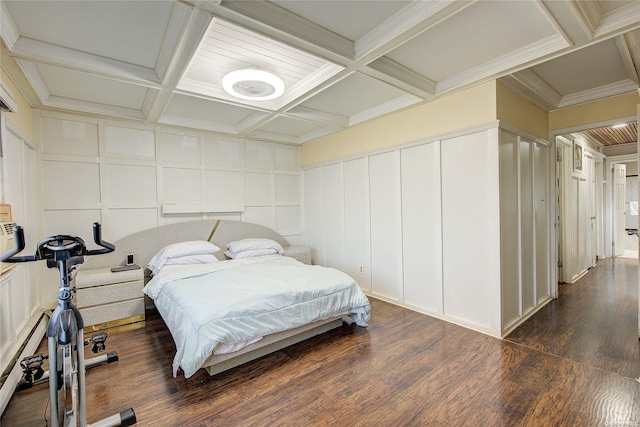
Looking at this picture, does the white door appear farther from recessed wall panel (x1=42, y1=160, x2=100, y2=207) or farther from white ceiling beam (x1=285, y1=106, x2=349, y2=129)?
recessed wall panel (x1=42, y1=160, x2=100, y2=207)

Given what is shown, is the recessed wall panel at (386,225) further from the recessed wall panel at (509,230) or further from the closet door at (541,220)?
the closet door at (541,220)

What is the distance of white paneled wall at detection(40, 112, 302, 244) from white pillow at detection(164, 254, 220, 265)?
77 cm

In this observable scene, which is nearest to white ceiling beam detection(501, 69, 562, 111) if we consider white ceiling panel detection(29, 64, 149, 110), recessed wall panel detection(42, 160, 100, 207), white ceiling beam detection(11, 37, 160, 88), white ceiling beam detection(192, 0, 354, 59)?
white ceiling beam detection(192, 0, 354, 59)

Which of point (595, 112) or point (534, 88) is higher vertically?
point (534, 88)

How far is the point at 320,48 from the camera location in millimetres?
2213

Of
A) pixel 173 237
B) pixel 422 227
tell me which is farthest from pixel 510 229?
pixel 173 237

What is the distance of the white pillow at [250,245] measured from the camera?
4.32 m

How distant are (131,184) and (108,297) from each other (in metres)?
1.54

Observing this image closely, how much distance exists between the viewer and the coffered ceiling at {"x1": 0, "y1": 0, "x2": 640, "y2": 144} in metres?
1.92

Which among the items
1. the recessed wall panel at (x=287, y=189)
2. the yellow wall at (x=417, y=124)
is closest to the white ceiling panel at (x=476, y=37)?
the yellow wall at (x=417, y=124)

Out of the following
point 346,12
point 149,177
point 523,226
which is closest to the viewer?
point 346,12

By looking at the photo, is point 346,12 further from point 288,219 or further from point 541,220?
point 288,219

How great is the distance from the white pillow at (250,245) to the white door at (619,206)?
8.18 meters

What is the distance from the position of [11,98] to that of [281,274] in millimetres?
2938
